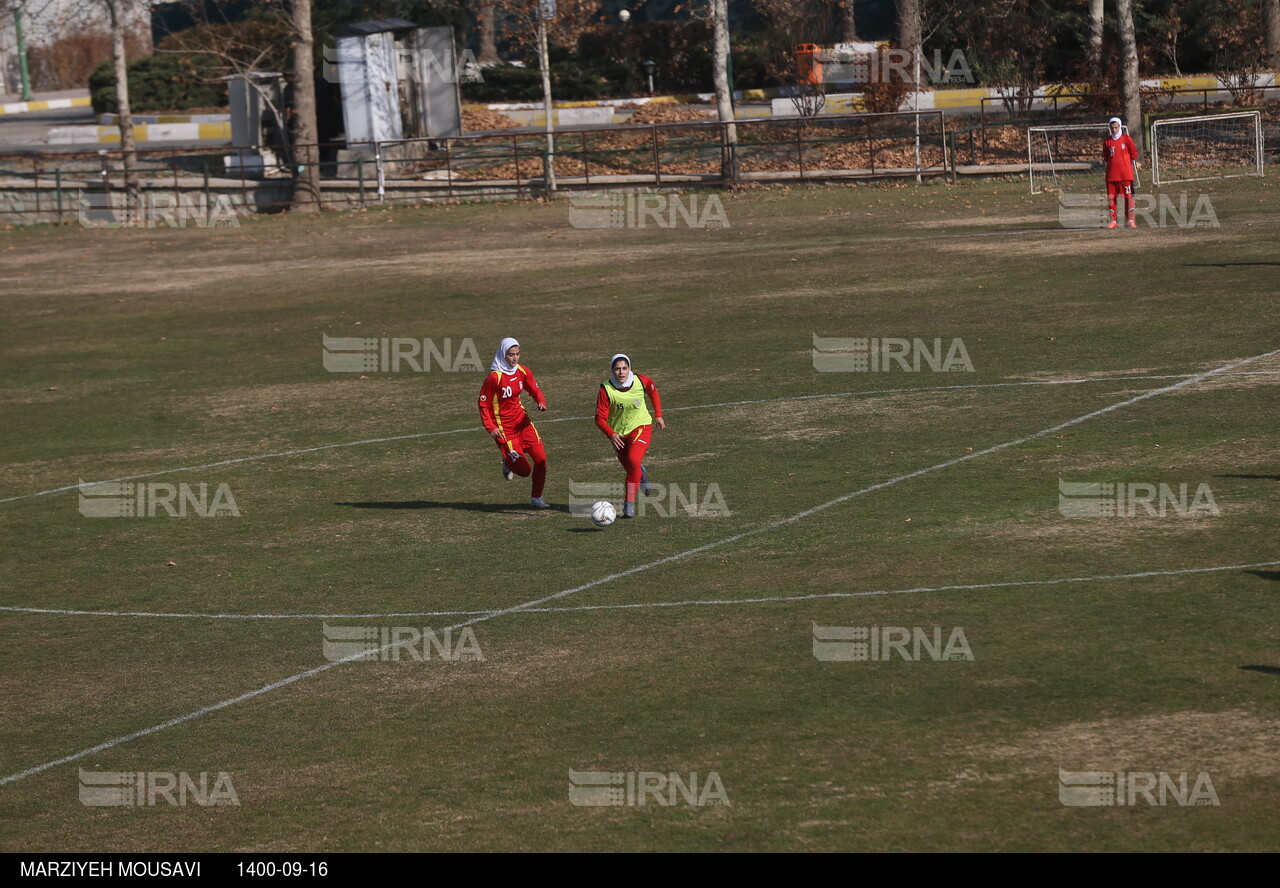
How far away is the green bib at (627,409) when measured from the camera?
1451cm

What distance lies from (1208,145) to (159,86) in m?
45.6

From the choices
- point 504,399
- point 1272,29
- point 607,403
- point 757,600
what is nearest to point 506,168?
point 1272,29

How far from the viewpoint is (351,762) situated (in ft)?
31.0

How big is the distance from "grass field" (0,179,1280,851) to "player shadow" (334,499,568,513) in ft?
0.32

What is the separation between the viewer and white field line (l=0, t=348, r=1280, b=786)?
10.1 m

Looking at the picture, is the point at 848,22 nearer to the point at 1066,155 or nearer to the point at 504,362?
the point at 1066,155

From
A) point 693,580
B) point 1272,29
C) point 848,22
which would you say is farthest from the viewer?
point 848,22

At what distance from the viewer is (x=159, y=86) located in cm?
6819

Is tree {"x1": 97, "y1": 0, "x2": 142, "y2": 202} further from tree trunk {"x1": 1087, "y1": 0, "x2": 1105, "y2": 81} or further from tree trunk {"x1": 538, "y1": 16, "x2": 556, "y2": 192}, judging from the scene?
tree trunk {"x1": 1087, "y1": 0, "x2": 1105, "y2": 81}

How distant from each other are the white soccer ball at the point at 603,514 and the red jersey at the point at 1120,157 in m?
19.8

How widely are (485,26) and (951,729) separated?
63668 mm

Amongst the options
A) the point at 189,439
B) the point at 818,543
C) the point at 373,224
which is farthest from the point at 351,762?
the point at 373,224

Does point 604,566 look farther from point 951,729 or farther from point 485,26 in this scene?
point 485,26

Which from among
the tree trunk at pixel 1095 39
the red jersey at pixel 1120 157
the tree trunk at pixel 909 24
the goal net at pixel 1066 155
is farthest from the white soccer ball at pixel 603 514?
the tree trunk at pixel 909 24
